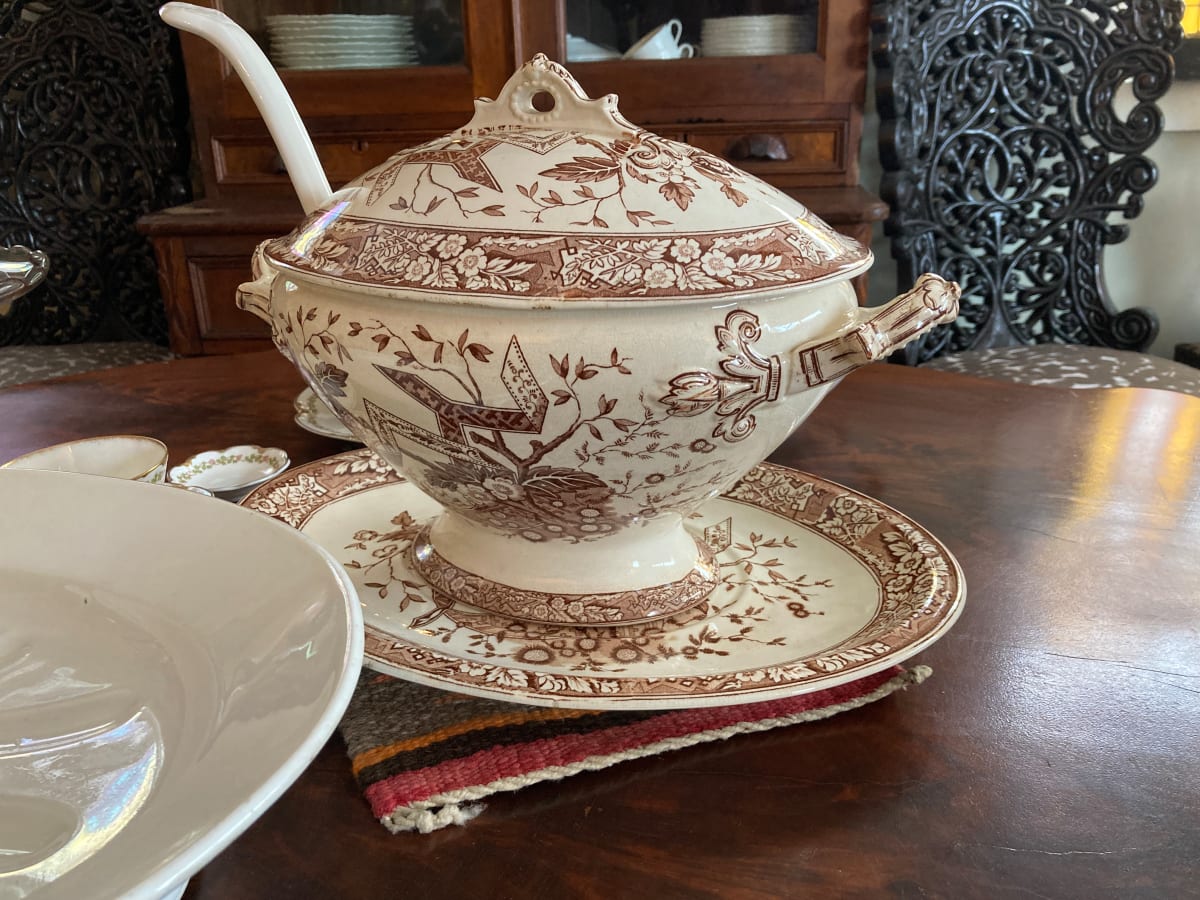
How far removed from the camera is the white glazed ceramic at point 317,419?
0.70 metres

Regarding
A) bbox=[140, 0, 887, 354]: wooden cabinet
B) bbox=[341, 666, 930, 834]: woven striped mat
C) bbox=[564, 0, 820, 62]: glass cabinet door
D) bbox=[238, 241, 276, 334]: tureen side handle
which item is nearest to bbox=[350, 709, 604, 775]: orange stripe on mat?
bbox=[341, 666, 930, 834]: woven striped mat

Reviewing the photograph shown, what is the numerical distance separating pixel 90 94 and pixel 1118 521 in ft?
6.05

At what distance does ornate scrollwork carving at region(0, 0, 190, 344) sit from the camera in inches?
66.9

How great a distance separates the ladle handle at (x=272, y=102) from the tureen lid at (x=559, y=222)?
0.23 ft

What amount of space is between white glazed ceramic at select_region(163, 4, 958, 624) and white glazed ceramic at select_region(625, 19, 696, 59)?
48.7 inches

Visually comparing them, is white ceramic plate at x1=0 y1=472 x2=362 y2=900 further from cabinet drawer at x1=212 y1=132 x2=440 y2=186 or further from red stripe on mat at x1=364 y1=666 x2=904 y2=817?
cabinet drawer at x1=212 y1=132 x2=440 y2=186

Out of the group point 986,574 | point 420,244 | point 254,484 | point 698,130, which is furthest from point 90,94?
point 986,574

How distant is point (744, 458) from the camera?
44cm

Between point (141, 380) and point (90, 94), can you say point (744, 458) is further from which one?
point (90, 94)

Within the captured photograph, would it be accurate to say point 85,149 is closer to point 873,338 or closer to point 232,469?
point 232,469

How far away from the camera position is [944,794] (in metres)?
0.34

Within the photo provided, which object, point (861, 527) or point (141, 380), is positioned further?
point (141, 380)

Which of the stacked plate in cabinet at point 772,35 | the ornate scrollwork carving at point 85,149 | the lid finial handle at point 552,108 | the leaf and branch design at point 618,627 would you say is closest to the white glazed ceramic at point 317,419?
the leaf and branch design at point 618,627

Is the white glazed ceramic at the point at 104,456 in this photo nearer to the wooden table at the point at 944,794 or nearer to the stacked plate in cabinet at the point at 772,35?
the wooden table at the point at 944,794
